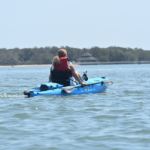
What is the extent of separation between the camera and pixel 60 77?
43.2 ft

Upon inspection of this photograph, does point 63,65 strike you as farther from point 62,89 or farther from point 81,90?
point 81,90

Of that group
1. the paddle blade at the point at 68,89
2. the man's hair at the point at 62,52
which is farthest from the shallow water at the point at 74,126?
the man's hair at the point at 62,52

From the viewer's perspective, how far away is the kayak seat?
13031 mm

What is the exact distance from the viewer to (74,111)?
9.76 m

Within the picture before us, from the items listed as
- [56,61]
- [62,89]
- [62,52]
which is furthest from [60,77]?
[62,52]

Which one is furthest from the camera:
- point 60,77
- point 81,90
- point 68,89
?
point 81,90

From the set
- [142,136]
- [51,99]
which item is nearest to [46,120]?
[142,136]

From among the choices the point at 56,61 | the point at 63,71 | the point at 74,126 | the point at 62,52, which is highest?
the point at 62,52

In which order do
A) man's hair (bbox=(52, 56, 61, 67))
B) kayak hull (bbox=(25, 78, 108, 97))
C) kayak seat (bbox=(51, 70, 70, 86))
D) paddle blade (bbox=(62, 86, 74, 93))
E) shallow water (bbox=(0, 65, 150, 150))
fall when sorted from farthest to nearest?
kayak seat (bbox=(51, 70, 70, 86)) → paddle blade (bbox=(62, 86, 74, 93)) → man's hair (bbox=(52, 56, 61, 67)) → kayak hull (bbox=(25, 78, 108, 97)) → shallow water (bbox=(0, 65, 150, 150))

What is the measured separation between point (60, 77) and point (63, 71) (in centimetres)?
34

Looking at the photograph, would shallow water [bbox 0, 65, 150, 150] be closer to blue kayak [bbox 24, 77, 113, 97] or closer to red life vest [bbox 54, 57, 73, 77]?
blue kayak [bbox 24, 77, 113, 97]

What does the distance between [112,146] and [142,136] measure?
1.00 m

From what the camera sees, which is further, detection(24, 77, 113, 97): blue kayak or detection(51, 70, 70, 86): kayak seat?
detection(51, 70, 70, 86): kayak seat

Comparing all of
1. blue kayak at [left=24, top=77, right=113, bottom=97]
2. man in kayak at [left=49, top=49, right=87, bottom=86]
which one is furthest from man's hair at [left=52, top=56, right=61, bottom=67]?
blue kayak at [left=24, top=77, right=113, bottom=97]
